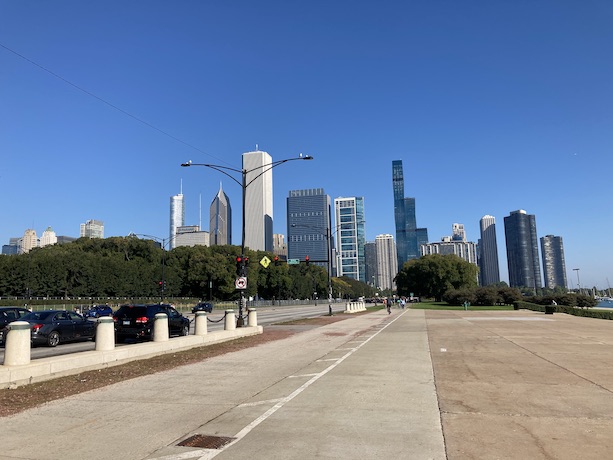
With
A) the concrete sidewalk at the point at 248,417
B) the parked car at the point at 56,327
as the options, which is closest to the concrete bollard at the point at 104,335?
the concrete sidewalk at the point at 248,417

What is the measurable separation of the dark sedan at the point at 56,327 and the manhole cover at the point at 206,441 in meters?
14.7

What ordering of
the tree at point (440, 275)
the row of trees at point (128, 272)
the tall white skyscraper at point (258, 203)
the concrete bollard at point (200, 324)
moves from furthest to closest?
the tree at point (440, 275) → the row of trees at point (128, 272) → the tall white skyscraper at point (258, 203) → the concrete bollard at point (200, 324)

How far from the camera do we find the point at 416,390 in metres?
9.24

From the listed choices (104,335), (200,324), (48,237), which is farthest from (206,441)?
(48,237)

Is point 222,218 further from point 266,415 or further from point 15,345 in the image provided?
point 266,415

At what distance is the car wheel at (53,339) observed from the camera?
1846 centimetres

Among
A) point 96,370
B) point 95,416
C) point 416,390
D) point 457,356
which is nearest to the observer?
point 95,416

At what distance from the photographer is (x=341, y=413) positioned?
7.38m

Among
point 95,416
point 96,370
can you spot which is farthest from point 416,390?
point 96,370

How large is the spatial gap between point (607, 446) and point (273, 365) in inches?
344

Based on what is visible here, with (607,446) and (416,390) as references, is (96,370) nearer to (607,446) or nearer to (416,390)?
(416,390)

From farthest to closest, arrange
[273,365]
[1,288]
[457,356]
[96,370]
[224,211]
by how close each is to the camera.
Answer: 1. [224,211]
2. [1,288]
3. [457,356]
4. [273,365]
5. [96,370]

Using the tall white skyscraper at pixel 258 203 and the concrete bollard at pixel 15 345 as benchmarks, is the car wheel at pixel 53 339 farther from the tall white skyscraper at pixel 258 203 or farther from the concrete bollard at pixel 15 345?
the tall white skyscraper at pixel 258 203

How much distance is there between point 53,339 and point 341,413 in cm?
1561
